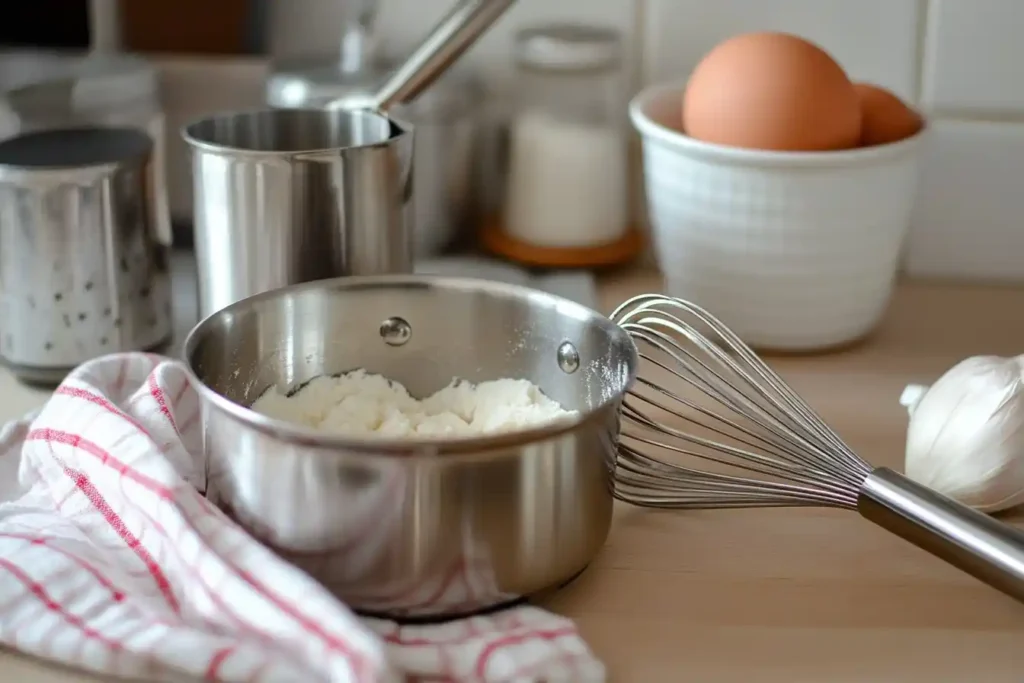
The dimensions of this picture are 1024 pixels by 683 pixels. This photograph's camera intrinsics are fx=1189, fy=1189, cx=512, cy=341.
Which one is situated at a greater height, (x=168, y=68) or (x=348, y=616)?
(x=168, y=68)

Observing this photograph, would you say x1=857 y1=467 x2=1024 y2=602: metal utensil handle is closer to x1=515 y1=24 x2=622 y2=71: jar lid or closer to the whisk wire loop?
the whisk wire loop

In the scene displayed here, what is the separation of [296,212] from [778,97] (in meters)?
0.26

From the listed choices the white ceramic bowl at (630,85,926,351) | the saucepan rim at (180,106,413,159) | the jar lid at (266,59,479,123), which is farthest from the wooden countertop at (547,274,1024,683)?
the jar lid at (266,59,479,123)

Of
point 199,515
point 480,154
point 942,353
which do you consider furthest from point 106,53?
point 942,353

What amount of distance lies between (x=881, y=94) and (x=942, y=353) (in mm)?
157

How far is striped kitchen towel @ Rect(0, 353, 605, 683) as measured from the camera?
400 mm

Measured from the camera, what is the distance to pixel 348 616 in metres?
0.40

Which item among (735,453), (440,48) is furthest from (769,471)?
(440,48)

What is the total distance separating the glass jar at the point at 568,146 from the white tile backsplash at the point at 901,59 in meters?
0.04

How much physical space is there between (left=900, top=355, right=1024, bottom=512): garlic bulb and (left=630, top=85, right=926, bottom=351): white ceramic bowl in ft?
0.46

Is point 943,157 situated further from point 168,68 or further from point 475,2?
point 168,68

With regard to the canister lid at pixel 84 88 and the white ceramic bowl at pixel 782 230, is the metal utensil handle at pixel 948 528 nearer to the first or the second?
the white ceramic bowl at pixel 782 230

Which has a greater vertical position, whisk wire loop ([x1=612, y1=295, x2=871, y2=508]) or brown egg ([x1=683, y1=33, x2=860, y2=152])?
brown egg ([x1=683, y1=33, x2=860, y2=152])

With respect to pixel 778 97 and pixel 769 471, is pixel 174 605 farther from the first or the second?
pixel 778 97
